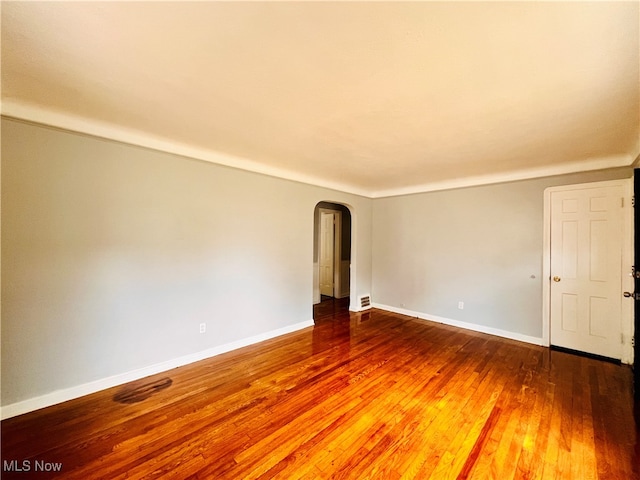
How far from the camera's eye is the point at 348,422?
1977mm

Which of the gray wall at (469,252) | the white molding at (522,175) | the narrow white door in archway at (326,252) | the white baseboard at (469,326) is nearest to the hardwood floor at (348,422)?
the white baseboard at (469,326)

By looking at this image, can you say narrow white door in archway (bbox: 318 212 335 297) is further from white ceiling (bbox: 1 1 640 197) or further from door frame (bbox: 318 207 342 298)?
white ceiling (bbox: 1 1 640 197)

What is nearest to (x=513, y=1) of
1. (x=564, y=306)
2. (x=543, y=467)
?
(x=543, y=467)

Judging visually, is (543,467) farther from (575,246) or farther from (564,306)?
(575,246)

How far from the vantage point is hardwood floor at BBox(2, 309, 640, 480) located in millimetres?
1590

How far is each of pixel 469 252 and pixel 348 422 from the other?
341 cm

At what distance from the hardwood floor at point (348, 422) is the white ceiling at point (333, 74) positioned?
97.4 inches

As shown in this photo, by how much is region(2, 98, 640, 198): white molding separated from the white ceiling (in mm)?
18

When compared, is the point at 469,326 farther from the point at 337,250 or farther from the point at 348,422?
the point at 337,250

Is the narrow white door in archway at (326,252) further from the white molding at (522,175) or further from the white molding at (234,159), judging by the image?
the white molding at (522,175)

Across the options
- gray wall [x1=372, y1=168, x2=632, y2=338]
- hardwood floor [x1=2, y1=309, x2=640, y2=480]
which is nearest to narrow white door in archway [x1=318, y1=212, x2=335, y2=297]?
gray wall [x1=372, y1=168, x2=632, y2=338]

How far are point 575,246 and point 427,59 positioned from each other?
11.4 feet

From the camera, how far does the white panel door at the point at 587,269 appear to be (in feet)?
9.99

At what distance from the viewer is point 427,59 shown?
4.83 ft
